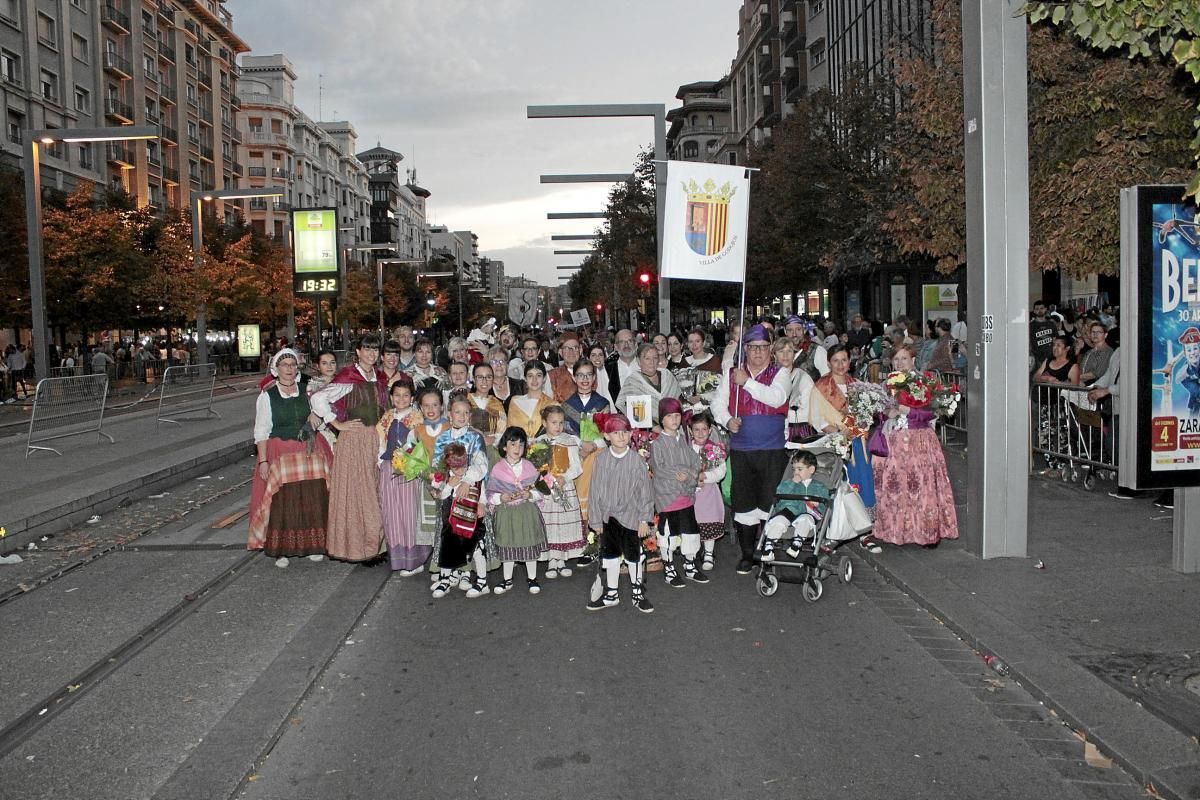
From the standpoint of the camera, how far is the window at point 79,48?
49281 millimetres

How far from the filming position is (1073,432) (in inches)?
430

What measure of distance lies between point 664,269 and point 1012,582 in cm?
426

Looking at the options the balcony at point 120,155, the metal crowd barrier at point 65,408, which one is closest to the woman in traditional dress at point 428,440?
the metal crowd barrier at point 65,408

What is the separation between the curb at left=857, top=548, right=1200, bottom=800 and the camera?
4.20 meters

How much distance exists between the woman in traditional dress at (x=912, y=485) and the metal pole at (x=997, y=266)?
1.64ft

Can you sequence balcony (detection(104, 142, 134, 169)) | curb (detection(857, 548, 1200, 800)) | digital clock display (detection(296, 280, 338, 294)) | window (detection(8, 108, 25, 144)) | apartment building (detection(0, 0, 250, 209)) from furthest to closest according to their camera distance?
1. balcony (detection(104, 142, 134, 169))
2. apartment building (detection(0, 0, 250, 209))
3. window (detection(8, 108, 25, 144))
4. digital clock display (detection(296, 280, 338, 294))
5. curb (detection(857, 548, 1200, 800))

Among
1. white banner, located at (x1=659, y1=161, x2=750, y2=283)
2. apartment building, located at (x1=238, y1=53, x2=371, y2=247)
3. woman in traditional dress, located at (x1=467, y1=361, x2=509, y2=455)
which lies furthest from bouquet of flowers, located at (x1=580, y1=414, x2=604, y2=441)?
apartment building, located at (x1=238, y1=53, x2=371, y2=247)

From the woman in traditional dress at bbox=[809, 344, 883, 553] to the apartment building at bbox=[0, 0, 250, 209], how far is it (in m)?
36.9

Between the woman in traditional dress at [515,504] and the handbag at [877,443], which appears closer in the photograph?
the woman in traditional dress at [515,504]

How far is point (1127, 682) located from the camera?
517 centimetres

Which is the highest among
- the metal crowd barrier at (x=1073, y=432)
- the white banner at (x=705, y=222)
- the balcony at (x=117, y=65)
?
the balcony at (x=117, y=65)

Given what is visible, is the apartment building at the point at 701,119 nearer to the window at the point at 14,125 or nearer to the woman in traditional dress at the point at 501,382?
the window at the point at 14,125

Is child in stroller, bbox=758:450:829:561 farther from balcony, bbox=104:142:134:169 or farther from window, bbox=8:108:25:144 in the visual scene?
balcony, bbox=104:142:134:169

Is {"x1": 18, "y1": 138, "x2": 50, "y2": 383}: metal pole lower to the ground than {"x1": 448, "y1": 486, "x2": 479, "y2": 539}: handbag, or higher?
higher
